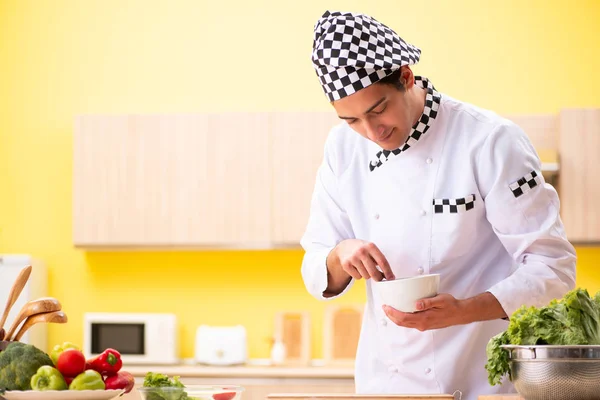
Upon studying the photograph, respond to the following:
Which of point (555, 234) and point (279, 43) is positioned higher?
point (279, 43)

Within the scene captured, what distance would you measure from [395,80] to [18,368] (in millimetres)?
961

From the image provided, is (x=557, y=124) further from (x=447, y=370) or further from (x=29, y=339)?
(x=29, y=339)

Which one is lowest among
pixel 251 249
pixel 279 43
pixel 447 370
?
pixel 447 370

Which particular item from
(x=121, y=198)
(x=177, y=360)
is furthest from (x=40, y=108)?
(x=177, y=360)

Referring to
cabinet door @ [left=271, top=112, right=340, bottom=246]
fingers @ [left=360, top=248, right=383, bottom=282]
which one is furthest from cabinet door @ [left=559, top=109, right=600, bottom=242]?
fingers @ [left=360, top=248, right=383, bottom=282]

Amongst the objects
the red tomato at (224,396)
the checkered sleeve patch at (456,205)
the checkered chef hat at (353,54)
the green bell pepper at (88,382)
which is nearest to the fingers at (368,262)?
the checkered sleeve patch at (456,205)

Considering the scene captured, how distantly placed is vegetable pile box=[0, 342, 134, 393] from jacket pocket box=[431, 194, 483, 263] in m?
0.78

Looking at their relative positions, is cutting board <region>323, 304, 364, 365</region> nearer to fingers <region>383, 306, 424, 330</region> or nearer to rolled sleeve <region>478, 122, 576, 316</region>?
rolled sleeve <region>478, 122, 576, 316</region>

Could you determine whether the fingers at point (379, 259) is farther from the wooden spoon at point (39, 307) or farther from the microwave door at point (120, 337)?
the microwave door at point (120, 337)

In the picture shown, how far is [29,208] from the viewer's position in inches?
189

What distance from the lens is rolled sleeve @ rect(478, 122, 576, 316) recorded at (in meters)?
1.79

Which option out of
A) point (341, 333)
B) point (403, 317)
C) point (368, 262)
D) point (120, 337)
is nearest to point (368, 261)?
point (368, 262)

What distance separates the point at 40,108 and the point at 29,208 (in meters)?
0.58

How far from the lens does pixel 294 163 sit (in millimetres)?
4309
